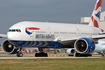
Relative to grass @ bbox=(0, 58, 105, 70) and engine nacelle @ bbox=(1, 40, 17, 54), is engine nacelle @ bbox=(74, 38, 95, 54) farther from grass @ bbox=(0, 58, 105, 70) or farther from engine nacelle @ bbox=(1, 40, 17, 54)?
grass @ bbox=(0, 58, 105, 70)

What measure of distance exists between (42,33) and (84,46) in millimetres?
6263

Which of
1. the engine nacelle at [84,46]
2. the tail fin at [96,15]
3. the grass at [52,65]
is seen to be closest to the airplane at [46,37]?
the engine nacelle at [84,46]

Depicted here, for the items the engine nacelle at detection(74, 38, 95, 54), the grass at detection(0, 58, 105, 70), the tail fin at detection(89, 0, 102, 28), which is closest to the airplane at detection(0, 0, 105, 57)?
the engine nacelle at detection(74, 38, 95, 54)

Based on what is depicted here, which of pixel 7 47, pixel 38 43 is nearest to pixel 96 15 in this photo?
pixel 38 43

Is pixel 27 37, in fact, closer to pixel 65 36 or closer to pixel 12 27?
pixel 12 27

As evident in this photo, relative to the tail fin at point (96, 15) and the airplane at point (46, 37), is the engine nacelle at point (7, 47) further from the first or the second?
the tail fin at point (96, 15)

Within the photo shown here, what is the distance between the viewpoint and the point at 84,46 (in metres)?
34.2

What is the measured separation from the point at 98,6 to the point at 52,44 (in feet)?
46.7

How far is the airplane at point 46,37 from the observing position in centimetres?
3306

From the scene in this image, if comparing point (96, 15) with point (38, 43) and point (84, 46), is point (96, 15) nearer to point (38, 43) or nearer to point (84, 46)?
point (84, 46)

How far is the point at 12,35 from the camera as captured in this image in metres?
32.6

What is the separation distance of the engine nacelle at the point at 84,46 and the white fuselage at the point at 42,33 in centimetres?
413

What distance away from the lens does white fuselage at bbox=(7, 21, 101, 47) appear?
108 feet

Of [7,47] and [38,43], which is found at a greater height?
[38,43]
